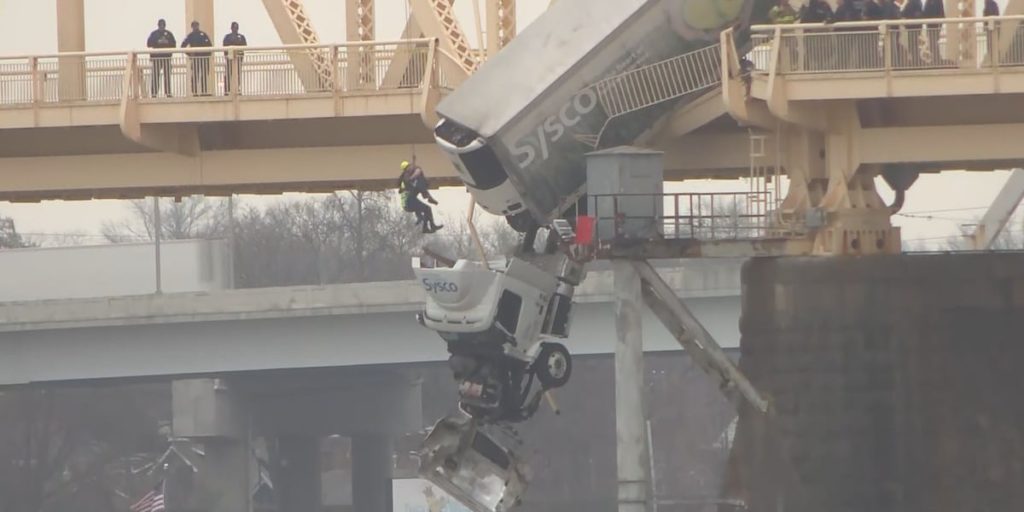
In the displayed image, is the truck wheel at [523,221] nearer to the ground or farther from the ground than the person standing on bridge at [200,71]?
nearer to the ground

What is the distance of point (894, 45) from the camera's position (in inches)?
1683

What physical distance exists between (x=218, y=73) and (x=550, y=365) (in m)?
9.01

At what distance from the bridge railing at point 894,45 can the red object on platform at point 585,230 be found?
4197mm

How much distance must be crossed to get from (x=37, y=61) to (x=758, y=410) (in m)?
16.5

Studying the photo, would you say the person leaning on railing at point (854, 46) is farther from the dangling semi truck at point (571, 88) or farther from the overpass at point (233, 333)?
the overpass at point (233, 333)

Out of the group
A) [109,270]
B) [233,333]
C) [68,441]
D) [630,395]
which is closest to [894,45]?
[630,395]

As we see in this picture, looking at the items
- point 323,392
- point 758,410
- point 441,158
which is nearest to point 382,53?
point 441,158

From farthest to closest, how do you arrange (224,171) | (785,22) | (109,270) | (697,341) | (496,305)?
(109,270) < (224,171) < (697,341) < (496,305) < (785,22)

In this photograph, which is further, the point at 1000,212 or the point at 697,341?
the point at 1000,212

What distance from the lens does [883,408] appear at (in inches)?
1710

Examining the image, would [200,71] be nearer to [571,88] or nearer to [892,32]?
[571,88]

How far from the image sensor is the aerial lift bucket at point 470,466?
155ft

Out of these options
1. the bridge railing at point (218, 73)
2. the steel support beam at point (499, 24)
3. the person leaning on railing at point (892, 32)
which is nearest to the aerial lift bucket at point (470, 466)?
the bridge railing at point (218, 73)

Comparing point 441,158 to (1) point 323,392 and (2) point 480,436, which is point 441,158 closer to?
(2) point 480,436
